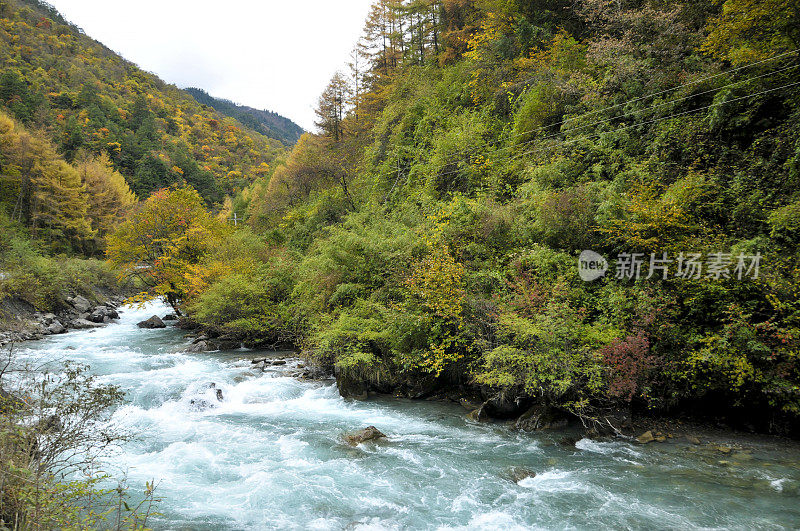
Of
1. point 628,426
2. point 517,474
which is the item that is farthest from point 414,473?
point 628,426

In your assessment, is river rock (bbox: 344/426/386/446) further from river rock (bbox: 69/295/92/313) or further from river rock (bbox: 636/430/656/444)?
river rock (bbox: 69/295/92/313)

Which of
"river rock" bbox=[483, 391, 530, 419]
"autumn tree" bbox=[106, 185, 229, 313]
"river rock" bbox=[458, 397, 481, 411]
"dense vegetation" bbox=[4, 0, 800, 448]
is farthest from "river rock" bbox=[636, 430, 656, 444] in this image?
"autumn tree" bbox=[106, 185, 229, 313]

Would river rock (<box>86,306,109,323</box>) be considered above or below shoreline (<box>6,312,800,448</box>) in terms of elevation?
below

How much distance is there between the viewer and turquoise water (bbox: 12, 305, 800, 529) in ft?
22.3

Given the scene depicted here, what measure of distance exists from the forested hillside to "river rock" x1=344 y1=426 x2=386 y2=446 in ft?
7.96

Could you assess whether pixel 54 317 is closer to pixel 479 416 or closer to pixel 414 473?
pixel 414 473

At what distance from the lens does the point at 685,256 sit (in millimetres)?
9273

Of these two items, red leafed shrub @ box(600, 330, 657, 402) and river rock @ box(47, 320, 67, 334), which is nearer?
red leafed shrub @ box(600, 330, 657, 402)

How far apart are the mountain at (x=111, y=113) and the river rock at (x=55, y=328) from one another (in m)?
27.6

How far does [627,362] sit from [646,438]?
178cm

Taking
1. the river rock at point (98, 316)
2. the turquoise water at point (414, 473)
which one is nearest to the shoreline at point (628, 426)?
the turquoise water at point (414, 473)

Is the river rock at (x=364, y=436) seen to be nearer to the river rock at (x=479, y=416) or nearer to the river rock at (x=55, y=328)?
the river rock at (x=479, y=416)

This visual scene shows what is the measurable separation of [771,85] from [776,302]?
19.6 feet

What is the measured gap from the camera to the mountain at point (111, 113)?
51.1 meters
